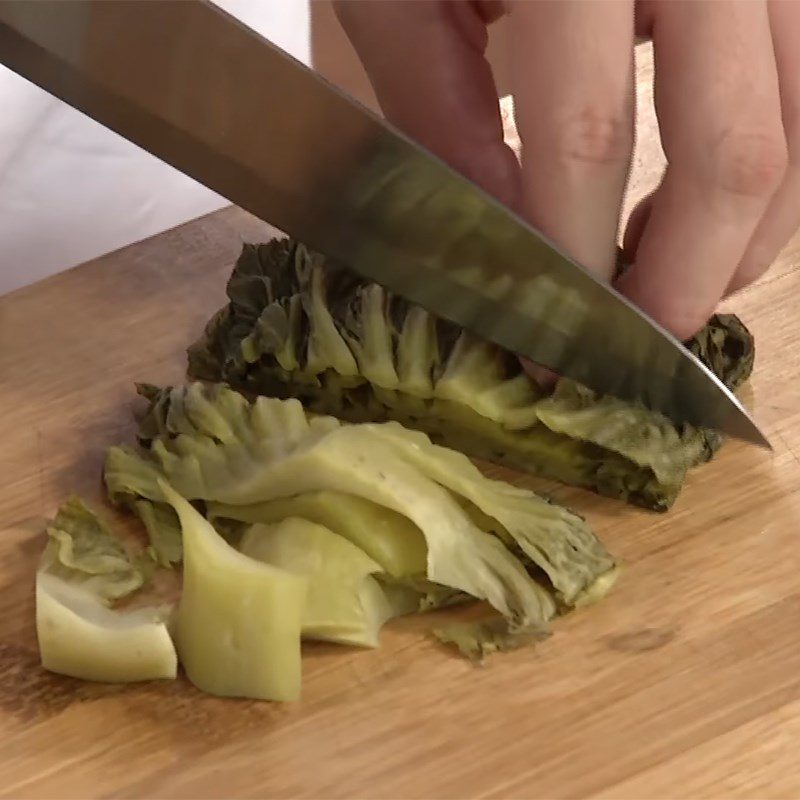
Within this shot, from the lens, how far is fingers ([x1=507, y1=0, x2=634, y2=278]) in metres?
1.14

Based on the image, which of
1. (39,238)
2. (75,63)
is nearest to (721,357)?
(75,63)

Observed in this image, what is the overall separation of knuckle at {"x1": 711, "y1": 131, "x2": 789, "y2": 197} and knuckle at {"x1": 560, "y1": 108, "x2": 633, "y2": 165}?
0.32 ft

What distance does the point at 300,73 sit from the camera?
1.15 m

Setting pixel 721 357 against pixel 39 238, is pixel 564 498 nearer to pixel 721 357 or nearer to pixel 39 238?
pixel 721 357

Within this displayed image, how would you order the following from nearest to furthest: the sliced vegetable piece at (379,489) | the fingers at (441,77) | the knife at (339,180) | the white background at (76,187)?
the knife at (339,180), the sliced vegetable piece at (379,489), the fingers at (441,77), the white background at (76,187)

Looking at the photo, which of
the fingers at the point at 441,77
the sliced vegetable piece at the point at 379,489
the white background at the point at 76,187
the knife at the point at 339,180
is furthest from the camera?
the white background at the point at 76,187

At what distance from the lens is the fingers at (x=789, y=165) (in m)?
1.32

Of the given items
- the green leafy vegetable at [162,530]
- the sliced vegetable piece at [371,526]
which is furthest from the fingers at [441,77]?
the green leafy vegetable at [162,530]

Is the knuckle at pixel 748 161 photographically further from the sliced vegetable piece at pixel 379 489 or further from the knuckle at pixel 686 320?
the sliced vegetable piece at pixel 379 489

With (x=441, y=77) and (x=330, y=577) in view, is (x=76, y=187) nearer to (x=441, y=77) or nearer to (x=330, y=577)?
(x=441, y=77)

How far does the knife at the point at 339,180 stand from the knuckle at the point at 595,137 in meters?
0.10

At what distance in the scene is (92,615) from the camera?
4.04 feet

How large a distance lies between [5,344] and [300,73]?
67 centimetres

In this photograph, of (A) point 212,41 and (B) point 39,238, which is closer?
(A) point 212,41
